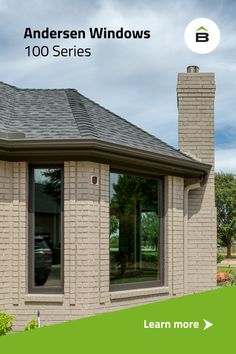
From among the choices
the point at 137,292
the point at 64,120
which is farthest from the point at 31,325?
the point at 64,120

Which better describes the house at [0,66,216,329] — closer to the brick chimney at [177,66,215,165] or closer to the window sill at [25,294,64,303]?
the window sill at [25,294,64,303]

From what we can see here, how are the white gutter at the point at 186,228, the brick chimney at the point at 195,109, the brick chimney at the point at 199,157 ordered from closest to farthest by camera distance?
1. the white gutter at the point at 186,228
2. the brick chimney at the point at 199,157
3. the brick chimney at the point at 195,109

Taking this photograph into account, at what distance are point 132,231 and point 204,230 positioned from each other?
2.48 m

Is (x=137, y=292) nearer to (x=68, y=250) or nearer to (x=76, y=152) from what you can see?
(x=68, y=250)

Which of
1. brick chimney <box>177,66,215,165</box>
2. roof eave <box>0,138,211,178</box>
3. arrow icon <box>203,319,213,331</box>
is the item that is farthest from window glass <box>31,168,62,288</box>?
brick chimney <box>177,66,215,165</box>

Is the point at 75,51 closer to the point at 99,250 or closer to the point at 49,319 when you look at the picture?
the point at 99,250

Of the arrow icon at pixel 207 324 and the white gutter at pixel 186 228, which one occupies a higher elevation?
the white gutter at pixel 186 228

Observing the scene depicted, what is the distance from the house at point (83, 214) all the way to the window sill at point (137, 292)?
0.02m


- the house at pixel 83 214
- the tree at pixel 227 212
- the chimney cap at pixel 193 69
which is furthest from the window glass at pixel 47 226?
the tree at pixel 227 212

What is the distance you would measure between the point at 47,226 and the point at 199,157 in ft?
14.7

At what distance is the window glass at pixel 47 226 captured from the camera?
874 centimetres

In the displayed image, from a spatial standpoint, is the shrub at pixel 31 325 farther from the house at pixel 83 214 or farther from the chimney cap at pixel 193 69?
the chimney cap at pixel 193 69

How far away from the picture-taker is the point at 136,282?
9586mm

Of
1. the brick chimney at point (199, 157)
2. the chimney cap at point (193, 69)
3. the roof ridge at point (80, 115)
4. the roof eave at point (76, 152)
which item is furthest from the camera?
the chimney cap at point (193, 69)
